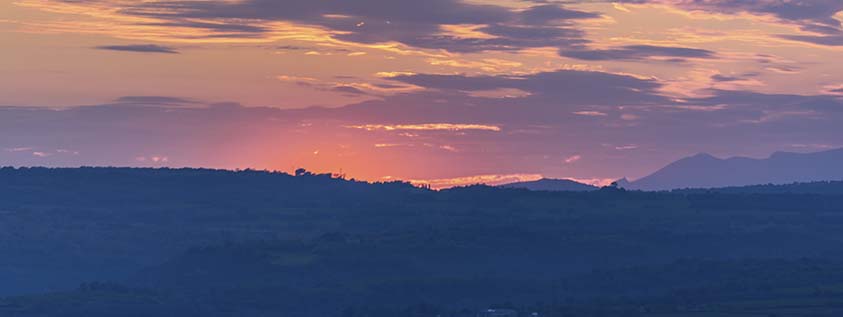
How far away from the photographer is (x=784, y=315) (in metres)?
200

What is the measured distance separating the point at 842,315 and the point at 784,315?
20.2 ft

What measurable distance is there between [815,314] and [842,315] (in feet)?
9.60

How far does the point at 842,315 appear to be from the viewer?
653 ft

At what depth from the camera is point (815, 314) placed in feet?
653

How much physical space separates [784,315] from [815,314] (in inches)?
129
